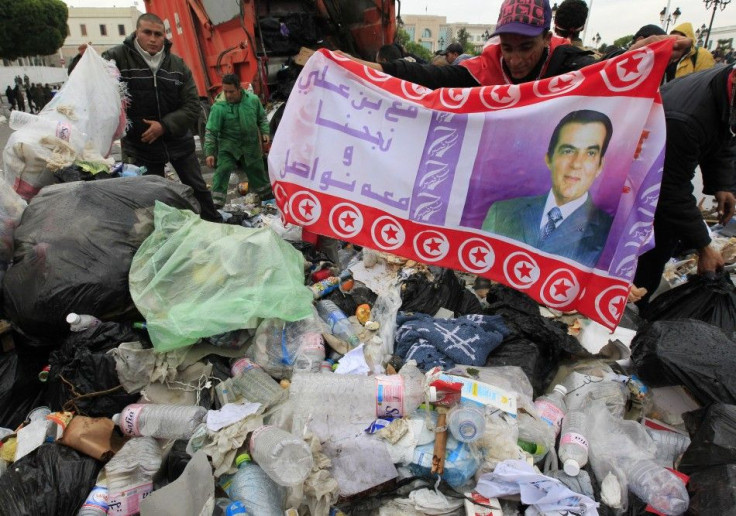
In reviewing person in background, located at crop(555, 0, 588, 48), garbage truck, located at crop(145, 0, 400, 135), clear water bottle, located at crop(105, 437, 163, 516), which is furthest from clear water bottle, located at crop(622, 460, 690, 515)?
garbage truck, located at crop(145, 0, 400, 135)

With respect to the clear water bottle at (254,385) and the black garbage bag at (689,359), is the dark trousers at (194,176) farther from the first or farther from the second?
the black garbage bag at (689,359)

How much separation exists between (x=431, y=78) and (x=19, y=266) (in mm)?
2491

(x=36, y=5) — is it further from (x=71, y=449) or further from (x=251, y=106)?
(x=71, y=449)

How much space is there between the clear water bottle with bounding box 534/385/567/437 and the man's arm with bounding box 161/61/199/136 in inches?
144

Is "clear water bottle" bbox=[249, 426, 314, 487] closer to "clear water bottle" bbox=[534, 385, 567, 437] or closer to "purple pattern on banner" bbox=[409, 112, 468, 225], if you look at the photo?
"clear water bottle" bbox=[534, 385, 567, 437]

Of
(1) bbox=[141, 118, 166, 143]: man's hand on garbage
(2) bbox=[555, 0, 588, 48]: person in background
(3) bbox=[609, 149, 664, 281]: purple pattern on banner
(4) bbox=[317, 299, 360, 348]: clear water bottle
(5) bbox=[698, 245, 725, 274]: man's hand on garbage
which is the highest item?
(2) bbox=[555, 0, 588, 48]: person in background

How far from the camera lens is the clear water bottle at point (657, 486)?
1587mm

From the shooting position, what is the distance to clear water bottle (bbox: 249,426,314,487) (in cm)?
159

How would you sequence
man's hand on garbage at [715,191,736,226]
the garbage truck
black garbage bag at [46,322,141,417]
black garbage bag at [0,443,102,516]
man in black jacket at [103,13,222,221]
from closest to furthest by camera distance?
black garbage bag at [0,443,102,516], black garbage bag at [46,322,141,417], man's hand on garbage at [715,191,736,226], man in black jacket at [103,13,222,221], the garbage truck

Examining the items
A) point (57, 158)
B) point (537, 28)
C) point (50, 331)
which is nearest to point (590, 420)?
point (537, 28)

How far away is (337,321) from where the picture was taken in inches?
98.9

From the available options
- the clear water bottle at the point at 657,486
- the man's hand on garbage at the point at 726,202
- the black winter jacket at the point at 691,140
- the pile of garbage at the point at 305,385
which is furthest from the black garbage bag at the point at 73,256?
the man's hand on garbage at the point at 726,202

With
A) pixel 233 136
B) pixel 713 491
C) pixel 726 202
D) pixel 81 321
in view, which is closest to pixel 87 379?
pixel 81 321

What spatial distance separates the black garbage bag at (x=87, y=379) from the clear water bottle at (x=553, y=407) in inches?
73.5
